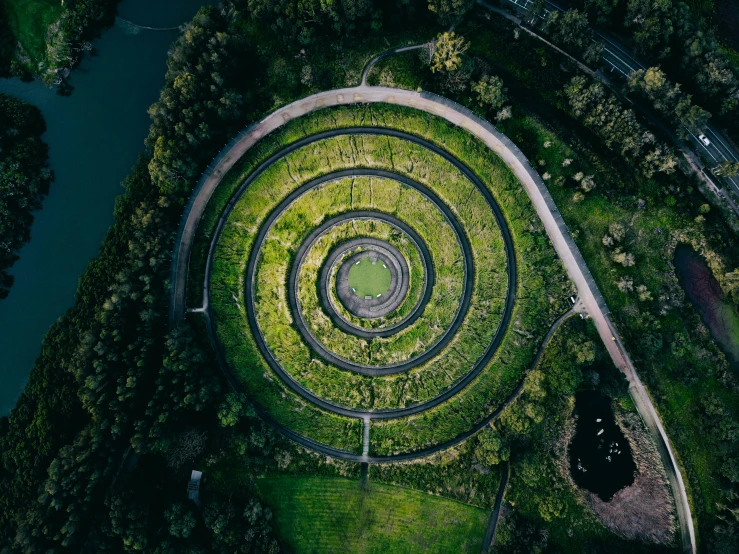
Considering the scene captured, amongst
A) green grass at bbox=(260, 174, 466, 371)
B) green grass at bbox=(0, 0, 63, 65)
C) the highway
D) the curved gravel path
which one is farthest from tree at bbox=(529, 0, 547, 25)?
green grass at bbox=(0, 0, 63, 65)

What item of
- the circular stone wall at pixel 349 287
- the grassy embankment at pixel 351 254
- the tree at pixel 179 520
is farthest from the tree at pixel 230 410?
the grassy embankment at pixel 351 254

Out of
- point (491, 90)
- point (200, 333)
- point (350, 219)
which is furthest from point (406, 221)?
point (200, 333)

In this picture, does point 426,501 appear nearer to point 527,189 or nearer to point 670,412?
point 670,412

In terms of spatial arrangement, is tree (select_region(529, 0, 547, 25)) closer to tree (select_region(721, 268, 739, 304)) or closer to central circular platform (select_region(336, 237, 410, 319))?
central circular platform (select_region(336, 237, 410, 319))


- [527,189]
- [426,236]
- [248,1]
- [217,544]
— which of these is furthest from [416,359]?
[248,1]

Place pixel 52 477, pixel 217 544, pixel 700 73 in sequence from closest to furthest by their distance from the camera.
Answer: pixel 52 477
pixel 217 544
pixel 700 73

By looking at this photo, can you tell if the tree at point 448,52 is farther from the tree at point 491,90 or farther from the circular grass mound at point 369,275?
the circular grass mound at point 369,275
